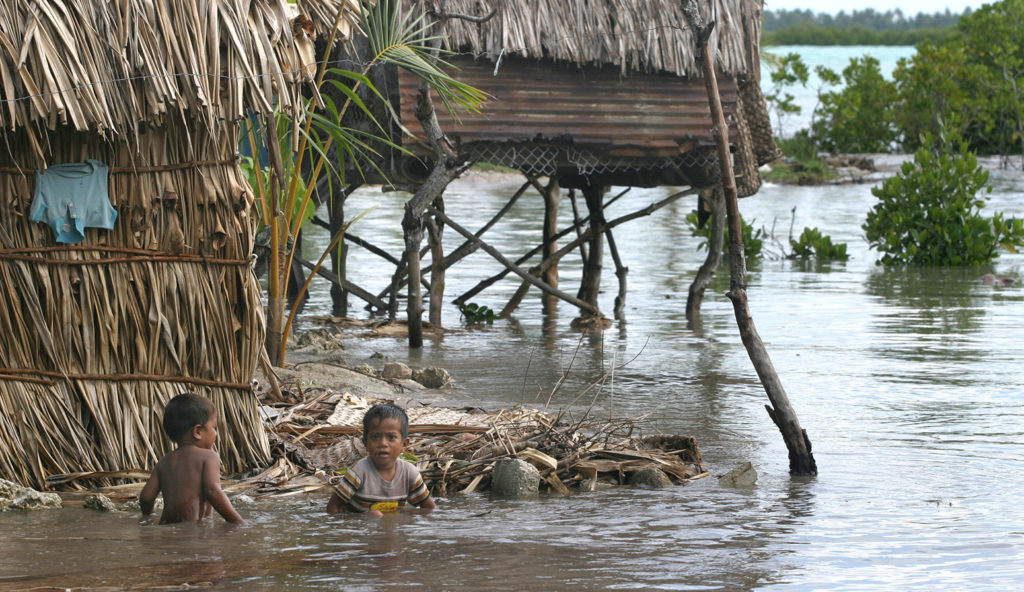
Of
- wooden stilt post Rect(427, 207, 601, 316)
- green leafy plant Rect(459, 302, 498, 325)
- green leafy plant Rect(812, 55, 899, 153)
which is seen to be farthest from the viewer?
green leafy plant Rect(812, 55, 899, 153)

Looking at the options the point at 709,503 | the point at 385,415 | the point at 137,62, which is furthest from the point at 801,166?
the point at 137,62

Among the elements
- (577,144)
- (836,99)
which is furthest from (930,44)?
(577,144)

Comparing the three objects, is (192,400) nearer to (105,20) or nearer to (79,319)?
(79,319)

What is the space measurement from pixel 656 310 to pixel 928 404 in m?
5.61

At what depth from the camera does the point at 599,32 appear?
1069 centimetres

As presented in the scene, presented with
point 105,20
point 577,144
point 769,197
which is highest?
point 105,20

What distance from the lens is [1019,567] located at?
4.60 m

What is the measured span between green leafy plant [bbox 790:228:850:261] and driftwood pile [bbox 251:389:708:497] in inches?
520

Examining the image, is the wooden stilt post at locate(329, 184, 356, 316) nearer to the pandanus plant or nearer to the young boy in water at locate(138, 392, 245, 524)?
the pandanus plant

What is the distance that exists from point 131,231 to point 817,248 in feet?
50.2

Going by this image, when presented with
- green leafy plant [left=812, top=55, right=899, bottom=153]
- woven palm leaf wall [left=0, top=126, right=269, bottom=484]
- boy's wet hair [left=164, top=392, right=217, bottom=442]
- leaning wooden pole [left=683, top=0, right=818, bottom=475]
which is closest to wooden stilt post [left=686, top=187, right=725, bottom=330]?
leaning wooden pole [left=683, top=0, right=818, bottom=475]

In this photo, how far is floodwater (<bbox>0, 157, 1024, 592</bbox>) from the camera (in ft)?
14.4

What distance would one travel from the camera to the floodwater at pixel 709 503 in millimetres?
4383

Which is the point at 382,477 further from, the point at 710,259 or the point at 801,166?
the point at 801,166
